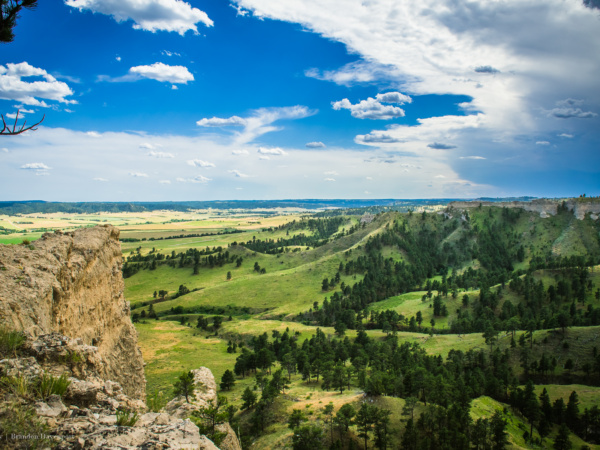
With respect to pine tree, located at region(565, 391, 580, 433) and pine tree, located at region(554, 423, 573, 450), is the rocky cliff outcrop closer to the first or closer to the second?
pine tree, located at region(554, 423, 573, 450)

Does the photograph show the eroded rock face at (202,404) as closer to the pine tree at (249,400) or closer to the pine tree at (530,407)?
the pine tree at (249,400)

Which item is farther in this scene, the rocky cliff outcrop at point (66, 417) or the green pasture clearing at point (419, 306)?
the green pasture clearing at point (419, 306)

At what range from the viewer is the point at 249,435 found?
5575cm

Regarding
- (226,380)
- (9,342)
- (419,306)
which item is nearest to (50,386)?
(9,342)

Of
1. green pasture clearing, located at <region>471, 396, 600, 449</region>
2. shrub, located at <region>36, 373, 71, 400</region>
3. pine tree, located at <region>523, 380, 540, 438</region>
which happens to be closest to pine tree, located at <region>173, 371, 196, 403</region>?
shrub, located at <region>36, 373, 71, 400</region>

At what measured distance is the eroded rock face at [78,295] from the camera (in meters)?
17.4

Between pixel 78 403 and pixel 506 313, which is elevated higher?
pixel 78 403

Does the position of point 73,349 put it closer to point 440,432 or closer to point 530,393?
point 440,432

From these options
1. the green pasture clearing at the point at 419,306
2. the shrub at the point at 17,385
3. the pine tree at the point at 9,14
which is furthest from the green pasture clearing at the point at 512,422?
the pine tree at the point at 9,14

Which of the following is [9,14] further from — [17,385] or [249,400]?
[249,400]

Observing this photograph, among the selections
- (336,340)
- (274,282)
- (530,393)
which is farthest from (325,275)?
(530,393)

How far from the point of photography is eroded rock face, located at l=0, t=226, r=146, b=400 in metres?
17.4

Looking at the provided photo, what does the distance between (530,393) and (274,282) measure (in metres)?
141

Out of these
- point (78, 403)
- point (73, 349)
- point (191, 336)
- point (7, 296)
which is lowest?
point (191, 336)
